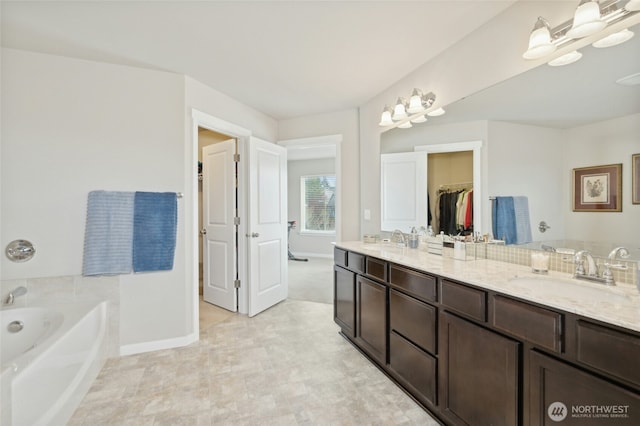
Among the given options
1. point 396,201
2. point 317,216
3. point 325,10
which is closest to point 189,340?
point 396,201

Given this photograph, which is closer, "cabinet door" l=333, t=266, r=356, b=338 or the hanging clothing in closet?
the hanging clothing in closet

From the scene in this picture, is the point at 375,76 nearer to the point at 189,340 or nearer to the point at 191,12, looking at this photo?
the point at 191,12

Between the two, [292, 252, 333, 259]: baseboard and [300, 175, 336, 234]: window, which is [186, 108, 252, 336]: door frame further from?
[300, 175, 336, 234]: window

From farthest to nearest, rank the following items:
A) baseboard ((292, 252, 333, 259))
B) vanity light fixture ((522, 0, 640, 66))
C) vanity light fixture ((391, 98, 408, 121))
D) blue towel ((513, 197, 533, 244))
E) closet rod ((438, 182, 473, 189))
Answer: baseboard ((292, 252, 333, 259)), vanity light fixture ((391, 98, 408, 121)), closet rod ((438, 182, 473, 189)), blue towel ((513, 197, 533, 244)), vanity light fixture ((522, 0, 640, 66))

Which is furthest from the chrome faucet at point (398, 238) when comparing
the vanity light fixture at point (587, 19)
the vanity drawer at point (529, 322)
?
the vanity light fixture at point (587, 19)

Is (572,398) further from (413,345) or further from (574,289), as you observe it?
(413,345)

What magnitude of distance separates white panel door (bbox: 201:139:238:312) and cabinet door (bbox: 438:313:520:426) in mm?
2543

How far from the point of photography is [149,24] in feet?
6.52

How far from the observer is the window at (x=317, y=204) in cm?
728

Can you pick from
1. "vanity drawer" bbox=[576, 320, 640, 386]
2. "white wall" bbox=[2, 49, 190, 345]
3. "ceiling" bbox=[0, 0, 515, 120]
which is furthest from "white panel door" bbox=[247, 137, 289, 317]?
"vanity drawer" bbox=[576, 320, 640, 386]

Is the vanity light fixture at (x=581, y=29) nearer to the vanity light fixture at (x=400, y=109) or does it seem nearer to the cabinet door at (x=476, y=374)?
the vanity light fixture at (x=400, y=109)

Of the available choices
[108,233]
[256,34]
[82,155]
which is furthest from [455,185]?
[82,155]

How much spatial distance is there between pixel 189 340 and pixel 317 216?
195 inches

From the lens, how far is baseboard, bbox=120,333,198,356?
254 centimetres
